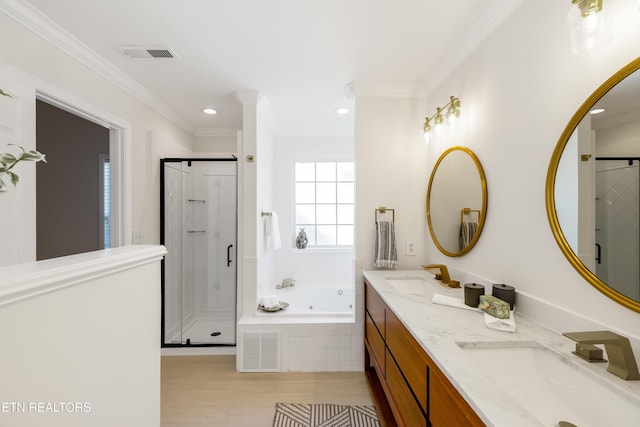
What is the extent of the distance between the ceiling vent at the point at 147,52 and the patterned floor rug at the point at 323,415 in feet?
8.60

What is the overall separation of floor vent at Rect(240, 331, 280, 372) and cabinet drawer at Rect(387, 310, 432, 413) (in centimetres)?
119

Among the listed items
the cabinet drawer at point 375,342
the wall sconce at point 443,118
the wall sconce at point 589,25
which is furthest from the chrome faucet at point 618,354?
the wall sconce at point 443,118

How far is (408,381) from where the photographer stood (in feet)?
4.27

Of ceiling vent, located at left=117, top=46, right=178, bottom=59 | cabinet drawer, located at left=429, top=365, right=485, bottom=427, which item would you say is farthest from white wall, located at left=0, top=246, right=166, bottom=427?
ceiling vent, located at left=117, top=46, right=178, bottom=59

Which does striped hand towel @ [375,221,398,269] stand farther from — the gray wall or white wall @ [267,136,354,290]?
the gray wall

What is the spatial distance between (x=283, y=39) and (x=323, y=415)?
8.27 feet


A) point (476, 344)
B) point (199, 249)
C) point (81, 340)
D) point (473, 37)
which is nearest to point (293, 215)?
point (199, 249)

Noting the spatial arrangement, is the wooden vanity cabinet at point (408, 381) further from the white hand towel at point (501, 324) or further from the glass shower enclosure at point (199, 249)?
the glass shower enclosure at point (199, 249)

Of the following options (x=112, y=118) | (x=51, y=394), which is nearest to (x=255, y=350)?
(x=51, y=394)

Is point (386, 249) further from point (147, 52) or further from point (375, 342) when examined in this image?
point (147, 52)

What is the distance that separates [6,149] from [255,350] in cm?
211

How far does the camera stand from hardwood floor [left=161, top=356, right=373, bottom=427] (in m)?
1.95

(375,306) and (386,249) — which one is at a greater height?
(386,249)

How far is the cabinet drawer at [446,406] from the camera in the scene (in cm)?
78
